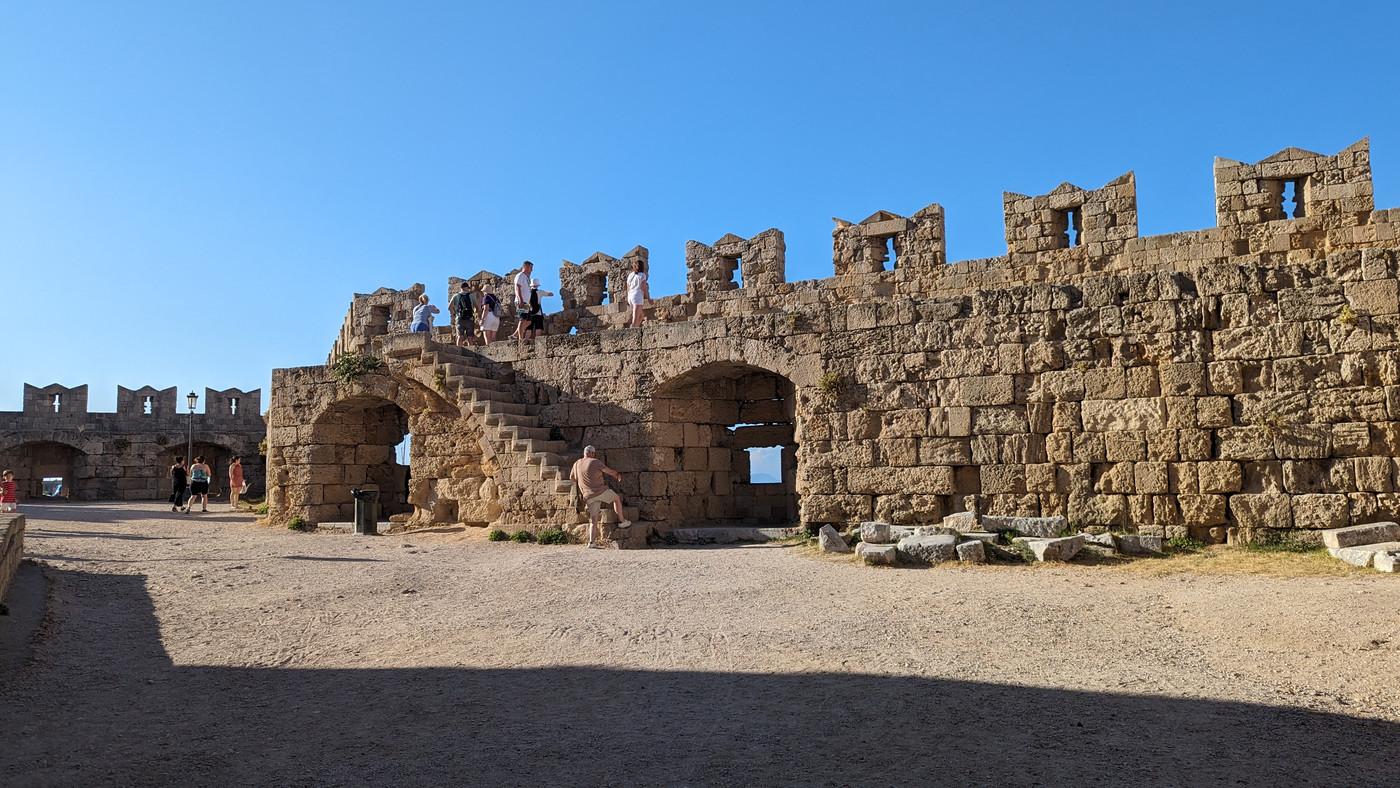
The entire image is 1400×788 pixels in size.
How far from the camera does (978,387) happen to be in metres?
10.3

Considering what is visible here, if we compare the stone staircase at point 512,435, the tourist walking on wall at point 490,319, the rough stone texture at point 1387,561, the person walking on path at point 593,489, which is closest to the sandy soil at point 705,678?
the rough stone texture at point 1387,561

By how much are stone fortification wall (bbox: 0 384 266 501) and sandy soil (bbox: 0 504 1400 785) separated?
65.6 feet

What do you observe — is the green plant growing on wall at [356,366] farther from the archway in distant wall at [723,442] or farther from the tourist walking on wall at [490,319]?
the archway in distant wall at [723,442]

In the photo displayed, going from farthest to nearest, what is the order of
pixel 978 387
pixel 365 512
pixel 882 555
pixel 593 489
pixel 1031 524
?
pixel 365 512 < pixel 593 489 < pixel 978 387 < pixel 1031 524 < pixel 882 555

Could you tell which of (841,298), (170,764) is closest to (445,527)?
(841,298)

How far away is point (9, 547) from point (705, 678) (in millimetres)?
5420

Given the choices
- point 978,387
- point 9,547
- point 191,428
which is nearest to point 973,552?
point 978,387

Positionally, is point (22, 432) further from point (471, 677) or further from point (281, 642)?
point (471, 677)

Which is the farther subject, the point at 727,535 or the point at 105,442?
the point at 105,442

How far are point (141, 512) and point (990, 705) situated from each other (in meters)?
18.4

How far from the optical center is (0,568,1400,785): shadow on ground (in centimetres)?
380

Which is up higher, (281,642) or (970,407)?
(970,407)

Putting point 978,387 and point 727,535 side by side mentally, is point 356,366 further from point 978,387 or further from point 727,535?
point 978,387

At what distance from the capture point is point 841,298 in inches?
580
